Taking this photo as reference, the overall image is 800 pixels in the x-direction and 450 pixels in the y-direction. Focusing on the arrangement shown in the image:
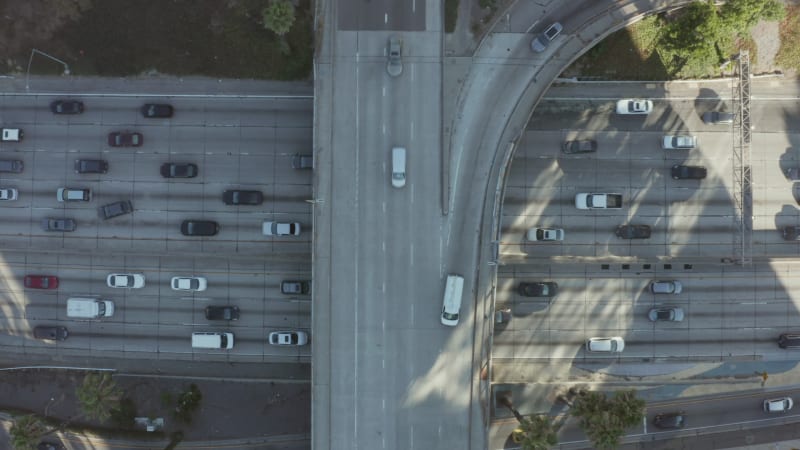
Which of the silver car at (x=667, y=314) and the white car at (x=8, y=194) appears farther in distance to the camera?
the white car at (x=8, y=194)

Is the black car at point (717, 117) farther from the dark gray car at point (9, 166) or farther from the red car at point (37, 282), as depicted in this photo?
the dark gray car at point (9, 166)

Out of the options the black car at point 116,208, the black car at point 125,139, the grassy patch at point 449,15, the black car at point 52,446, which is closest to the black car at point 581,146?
the grassy patch at point 449,15

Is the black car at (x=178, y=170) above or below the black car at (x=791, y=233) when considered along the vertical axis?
above

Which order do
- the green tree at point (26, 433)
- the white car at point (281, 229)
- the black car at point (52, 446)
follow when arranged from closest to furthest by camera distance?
1. the green tree at point (26, 433)
2. the white car at point (281, 229)
3. the black car at point (52, 446)

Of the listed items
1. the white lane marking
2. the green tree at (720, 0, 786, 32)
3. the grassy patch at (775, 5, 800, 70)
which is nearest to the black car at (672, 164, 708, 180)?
the green tree at (720, 0, 786, 32)

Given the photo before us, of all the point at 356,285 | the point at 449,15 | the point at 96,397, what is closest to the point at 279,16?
the point at 449,15

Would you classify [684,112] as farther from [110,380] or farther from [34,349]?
[34,349]

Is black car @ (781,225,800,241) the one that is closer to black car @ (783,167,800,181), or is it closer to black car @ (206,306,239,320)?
black car @ (783,167,800,181)
